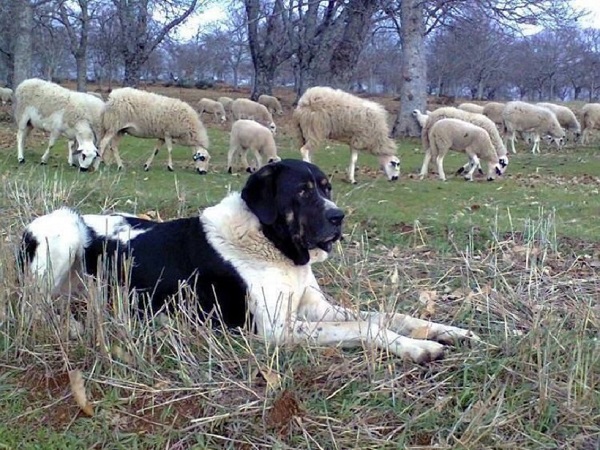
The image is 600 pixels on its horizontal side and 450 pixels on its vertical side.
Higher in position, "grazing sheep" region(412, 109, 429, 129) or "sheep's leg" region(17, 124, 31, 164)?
"grazing sheep" region(412, 109, 429, 129)

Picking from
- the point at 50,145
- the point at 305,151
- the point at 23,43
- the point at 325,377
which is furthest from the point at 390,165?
the point at 23,43

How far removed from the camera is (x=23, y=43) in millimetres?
22906

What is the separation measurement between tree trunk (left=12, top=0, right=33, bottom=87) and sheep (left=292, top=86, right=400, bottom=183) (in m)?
11.4

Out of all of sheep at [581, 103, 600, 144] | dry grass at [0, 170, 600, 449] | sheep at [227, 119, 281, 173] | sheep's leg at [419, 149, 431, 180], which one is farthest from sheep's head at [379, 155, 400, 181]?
sheep at [581, 103, 600, 144]

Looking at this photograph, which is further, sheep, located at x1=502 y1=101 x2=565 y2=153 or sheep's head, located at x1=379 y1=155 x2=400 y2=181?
sheep, located at x1=502 y1=101 x2=565 y2=153

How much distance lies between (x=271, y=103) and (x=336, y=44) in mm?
7413

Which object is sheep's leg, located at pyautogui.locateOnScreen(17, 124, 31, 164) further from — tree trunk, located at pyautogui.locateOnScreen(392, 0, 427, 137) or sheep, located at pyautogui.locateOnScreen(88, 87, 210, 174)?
tree trunk, located at pyautogui.locateOnScreen(392, 0, 427, 137)

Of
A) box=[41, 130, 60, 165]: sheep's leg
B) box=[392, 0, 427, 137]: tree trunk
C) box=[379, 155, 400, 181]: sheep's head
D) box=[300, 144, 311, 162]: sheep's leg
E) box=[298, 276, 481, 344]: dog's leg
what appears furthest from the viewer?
box=[392, 0, 427, 137]: tree trunk

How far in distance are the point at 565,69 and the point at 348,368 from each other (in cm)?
6404

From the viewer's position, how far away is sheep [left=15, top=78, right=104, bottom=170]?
1566 centimetres

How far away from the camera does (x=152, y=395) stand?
12.3 feet

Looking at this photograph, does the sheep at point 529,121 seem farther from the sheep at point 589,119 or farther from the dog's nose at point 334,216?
the dog's nose at point 334,216

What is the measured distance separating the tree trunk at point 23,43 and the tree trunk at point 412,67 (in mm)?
11054

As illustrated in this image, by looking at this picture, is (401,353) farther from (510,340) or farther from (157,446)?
(157,446)
